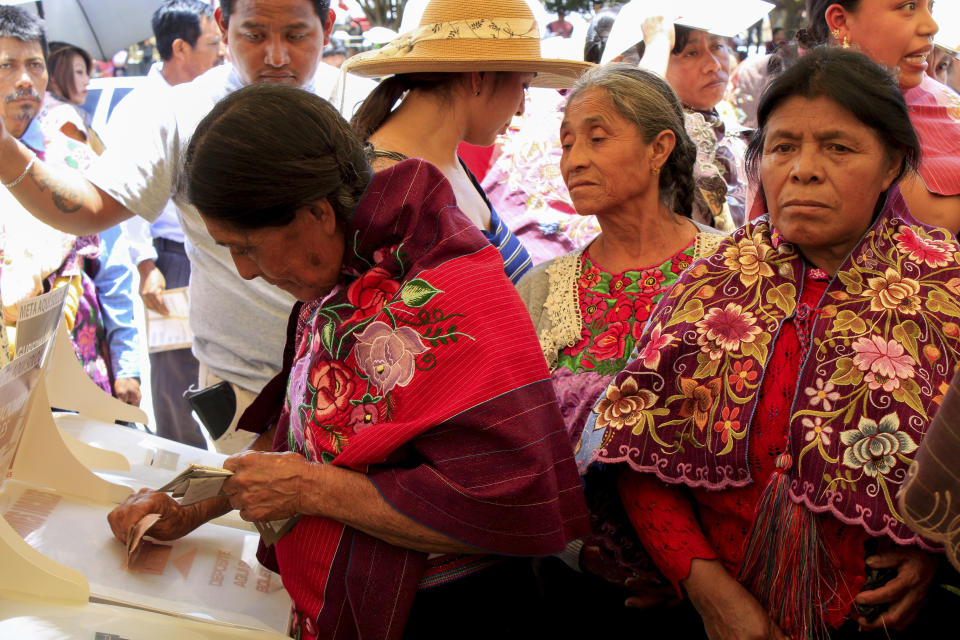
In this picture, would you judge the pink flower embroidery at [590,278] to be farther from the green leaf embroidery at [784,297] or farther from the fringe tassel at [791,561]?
the fringe tassel at [791,561]

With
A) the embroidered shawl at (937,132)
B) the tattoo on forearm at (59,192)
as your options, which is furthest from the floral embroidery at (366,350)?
the embroidered shawl at (937,132)

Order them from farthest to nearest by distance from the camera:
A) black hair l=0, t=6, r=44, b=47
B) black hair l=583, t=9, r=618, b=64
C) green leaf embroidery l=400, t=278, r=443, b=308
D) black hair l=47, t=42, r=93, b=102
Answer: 1. black hair l=47, t=42, r=93, b=102
2. black hair l=583, t=9, r=618, b=64
3. black hair l=0, t=6, r=44, b=47
4. green leaf embroidery l=400, t=278, r=443, b=308

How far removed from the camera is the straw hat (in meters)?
2.15

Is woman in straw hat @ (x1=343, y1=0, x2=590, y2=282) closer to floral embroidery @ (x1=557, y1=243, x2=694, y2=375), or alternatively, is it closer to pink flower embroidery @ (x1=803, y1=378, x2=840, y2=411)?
floral embroidery @ (x1=557, y1=243, x2=694, y2=375)

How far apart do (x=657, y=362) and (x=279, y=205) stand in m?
0.71

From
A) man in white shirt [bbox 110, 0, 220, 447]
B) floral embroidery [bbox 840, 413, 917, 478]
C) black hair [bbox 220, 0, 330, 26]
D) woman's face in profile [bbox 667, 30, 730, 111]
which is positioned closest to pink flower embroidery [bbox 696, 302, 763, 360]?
floral embroidery [bbox 840, 413, 917, 478]

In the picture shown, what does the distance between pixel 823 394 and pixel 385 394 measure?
28.6 inches

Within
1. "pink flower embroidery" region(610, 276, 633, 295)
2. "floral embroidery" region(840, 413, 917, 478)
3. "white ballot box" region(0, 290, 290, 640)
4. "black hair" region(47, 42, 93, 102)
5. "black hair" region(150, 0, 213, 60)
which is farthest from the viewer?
"black hair" region(47, 42, 93, 102)

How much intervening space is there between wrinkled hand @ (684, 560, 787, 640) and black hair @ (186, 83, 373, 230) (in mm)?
916

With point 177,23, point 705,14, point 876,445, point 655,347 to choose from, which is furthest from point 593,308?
point 177,23

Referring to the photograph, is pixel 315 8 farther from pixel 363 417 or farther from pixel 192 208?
pixel 363 417

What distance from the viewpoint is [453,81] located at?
2221 mm

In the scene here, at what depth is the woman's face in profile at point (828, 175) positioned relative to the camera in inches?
58.6

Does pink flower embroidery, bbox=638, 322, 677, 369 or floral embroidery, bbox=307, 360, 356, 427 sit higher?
pink flower embroidery, bbox=638, 322, 677, 369
